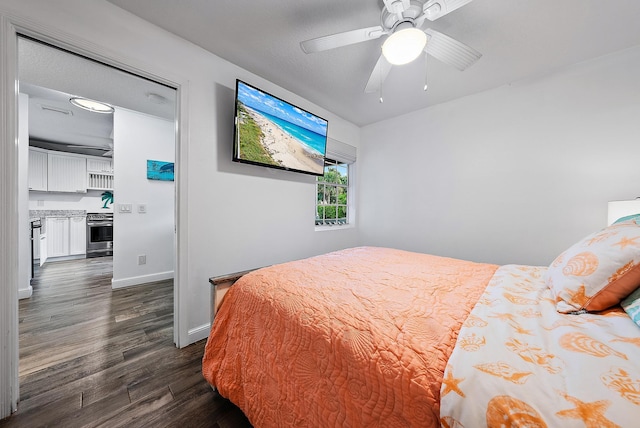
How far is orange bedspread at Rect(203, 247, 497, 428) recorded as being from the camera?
64cm

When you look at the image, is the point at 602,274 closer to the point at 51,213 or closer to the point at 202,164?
the point at 202,164

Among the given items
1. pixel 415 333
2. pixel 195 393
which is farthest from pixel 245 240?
pixel 415 333

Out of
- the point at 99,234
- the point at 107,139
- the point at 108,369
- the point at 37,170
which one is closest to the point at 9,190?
the point at 108,369

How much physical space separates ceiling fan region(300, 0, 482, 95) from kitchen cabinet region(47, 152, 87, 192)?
20.9 ft

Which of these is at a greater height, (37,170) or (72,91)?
(72,91)

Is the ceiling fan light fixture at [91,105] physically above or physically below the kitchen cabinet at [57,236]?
above

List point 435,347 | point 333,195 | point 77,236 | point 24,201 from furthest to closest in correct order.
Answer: point 77,236 → point 333,195 → point 24,201 → point 435,347

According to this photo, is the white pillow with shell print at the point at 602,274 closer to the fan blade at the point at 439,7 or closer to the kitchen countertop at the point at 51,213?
the fan blade at the point at 439,7

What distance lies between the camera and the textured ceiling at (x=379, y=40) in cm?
146

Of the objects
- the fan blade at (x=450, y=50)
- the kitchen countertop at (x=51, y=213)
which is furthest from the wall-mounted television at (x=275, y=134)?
the kitchen countertop at (x=51, y=213)

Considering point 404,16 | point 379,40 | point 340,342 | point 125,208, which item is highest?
point 379,40

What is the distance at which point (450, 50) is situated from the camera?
56.5 inches

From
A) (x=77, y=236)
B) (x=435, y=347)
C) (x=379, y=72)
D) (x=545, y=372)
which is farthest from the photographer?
(x=77, y=236)

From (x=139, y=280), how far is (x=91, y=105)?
8.15ft
